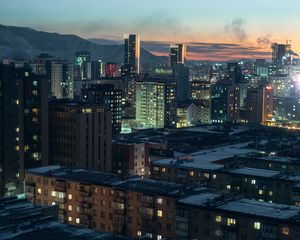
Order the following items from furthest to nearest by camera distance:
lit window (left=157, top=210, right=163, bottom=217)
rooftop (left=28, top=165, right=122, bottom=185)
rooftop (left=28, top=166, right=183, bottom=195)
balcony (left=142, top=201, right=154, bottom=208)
Answer: rooftop (left=28, top=165, right=122, bottom=185), rooftop (left=28, top=166, right=183, bottom=195), balcony (left=142, top=201, right=154, bottom=208), lit window (left=157, top=210, right=163, bottom=217)

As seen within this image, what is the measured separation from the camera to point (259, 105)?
595 ft

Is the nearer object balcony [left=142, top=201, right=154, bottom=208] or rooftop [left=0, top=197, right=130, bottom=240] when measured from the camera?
rooftop [left=0, top=197, right=130, bottom=240]

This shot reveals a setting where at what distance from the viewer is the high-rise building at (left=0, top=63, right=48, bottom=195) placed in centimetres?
8100

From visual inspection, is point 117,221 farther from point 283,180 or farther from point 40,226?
point 283,180

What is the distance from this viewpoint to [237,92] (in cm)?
19175

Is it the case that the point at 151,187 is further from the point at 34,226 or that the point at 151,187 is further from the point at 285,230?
the point at 34,226

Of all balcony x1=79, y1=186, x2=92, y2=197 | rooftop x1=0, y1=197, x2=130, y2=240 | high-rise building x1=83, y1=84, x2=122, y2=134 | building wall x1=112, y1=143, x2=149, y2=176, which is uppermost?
high-rise building x1=83, y1=84, x2=122, y2=134

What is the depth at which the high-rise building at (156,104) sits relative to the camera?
172125 mm

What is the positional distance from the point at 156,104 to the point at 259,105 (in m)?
31.5

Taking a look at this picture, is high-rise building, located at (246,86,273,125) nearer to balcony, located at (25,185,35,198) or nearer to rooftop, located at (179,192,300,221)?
balcony, located at (25,185,35,198)

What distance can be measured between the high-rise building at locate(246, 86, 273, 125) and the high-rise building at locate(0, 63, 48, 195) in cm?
10512

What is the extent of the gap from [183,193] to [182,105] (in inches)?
4722

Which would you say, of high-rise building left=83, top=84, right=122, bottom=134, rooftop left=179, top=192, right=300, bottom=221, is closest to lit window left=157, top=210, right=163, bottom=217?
rooftop left=179, top=192, right=300, bottom=221

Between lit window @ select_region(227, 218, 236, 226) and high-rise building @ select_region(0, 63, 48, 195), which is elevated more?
high-rise building @ select_region(0, 63, 48, 195)
